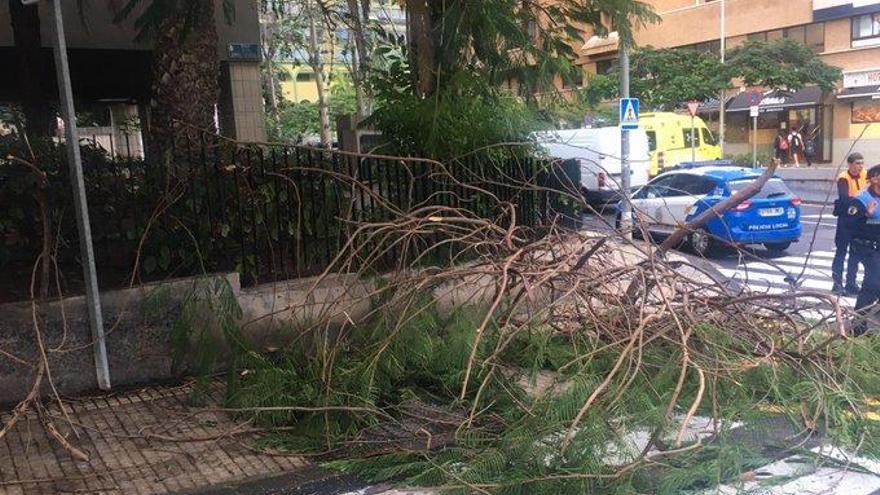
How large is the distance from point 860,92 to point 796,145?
11.4 feet

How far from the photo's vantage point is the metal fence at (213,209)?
6.30m

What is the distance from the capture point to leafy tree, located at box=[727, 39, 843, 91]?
33594 millimetres

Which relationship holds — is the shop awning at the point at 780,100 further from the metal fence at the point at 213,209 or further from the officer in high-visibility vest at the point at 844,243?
the metal fence at the point at 213,209

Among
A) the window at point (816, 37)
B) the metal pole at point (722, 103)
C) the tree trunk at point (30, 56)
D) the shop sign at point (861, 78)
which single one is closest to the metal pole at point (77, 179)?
the tree trunk at point (30, 56)

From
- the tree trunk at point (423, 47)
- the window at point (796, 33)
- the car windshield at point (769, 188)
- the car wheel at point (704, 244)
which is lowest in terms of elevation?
the car wheel at point (704, 244)

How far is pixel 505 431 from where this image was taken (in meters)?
4.53

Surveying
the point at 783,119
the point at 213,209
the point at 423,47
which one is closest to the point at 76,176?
the point at 213,209

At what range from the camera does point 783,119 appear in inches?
1524

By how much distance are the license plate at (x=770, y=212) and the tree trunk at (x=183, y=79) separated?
968 cm

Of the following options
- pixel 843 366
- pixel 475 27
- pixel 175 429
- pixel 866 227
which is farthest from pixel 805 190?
pixel 175 429

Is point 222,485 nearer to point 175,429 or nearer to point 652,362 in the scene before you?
point 175,429

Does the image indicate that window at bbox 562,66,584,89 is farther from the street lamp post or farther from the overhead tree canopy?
the overhead tree canopy

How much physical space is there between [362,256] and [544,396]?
273cm

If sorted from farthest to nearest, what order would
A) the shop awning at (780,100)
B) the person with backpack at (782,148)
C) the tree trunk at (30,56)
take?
1. the shop awning at (780,100)
2. the person with backpack at (782,148)
3. the tree trunk at (30,56)
